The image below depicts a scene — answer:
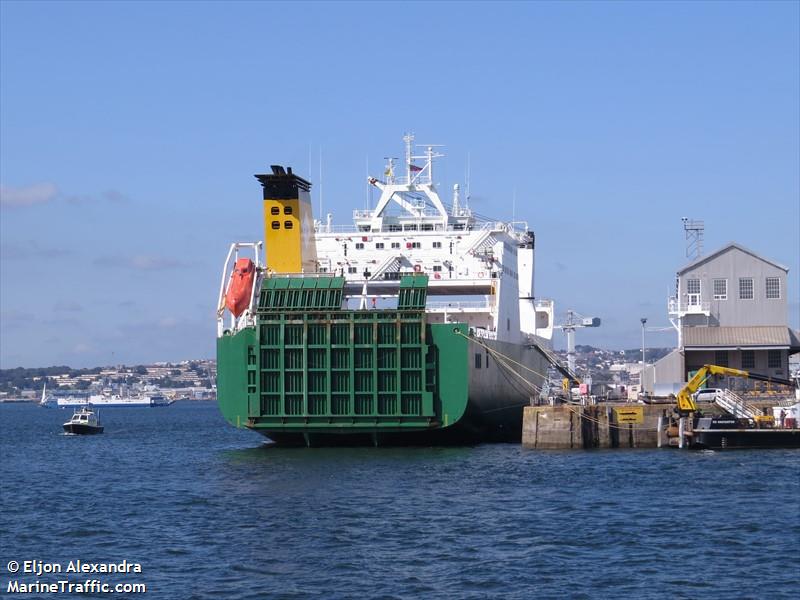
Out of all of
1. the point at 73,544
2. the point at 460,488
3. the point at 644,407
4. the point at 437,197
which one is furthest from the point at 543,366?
the point at 73,544

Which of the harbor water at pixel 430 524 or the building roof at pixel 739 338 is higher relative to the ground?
the building roof at pixel 739 338

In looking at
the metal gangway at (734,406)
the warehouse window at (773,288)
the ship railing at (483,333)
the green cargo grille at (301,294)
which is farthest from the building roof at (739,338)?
the green cargo grille at (301,294)

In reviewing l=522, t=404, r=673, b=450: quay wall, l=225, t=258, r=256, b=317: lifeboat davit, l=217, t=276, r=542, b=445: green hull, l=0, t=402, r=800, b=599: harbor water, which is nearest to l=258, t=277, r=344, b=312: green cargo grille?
l=217, t=276, r=542, b=445: green hull

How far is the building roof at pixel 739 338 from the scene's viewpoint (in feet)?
188

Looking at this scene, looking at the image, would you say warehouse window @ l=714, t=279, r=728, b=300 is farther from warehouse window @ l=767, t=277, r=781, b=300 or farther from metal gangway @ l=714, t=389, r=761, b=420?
metal gangway @ l=714, t=389, r=761, b=420

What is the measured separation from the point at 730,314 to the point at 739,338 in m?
1.60

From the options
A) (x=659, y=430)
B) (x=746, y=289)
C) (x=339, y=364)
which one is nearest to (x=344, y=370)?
(x=339, y=364)

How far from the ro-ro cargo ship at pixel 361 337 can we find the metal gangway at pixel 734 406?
8.13 meters

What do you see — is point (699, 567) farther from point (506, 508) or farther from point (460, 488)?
point (460, 488)

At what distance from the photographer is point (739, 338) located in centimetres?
5781

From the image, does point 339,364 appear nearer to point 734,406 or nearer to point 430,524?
point 734,406

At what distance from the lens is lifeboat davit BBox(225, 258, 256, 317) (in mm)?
47375

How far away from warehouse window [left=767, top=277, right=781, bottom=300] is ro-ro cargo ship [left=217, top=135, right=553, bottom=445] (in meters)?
12.9

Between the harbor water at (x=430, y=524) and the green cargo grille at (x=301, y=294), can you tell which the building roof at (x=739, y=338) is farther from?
the green cargo grille at (x=301, y=294)
